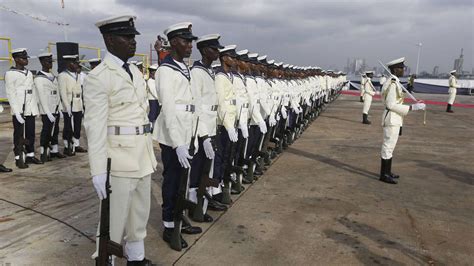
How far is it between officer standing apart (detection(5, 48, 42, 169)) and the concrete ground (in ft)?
1.67

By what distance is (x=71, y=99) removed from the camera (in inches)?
293

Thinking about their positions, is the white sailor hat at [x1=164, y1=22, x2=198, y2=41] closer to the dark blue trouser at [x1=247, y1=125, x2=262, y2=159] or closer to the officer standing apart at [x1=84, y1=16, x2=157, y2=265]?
the officer standing apart at [x1=84, y1=16, x2=157, y2=265]

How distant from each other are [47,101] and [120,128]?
5.12m

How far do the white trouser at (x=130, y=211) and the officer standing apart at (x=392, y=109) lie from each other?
4.40m

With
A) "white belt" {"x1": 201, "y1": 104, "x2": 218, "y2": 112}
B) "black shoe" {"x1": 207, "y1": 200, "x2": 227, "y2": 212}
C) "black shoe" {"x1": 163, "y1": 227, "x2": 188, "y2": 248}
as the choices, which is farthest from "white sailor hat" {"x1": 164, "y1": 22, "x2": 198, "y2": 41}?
"black shoe" {"x1": 207, "y1": 200, "x2": 227, "y2": 212}

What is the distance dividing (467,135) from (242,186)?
28.4 ft

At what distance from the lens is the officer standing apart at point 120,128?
2.53m

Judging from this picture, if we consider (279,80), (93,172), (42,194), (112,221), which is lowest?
(42,194)

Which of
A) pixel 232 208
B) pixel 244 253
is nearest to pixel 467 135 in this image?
pixel 232 208

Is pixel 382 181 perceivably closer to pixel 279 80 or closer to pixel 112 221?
pixel 279 80

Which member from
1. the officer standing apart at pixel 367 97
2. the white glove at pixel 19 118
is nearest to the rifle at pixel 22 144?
the white glove at pixel 19 118

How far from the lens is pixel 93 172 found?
2512 mm

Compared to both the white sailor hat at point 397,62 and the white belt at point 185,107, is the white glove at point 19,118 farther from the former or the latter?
the white sailor hat at point 397,62

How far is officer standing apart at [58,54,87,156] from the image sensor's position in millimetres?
7297
